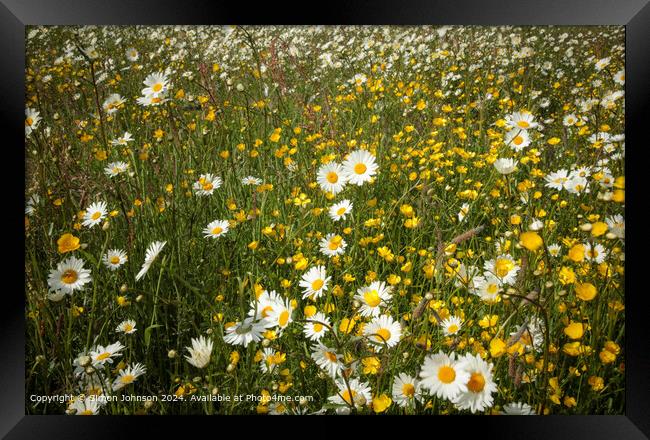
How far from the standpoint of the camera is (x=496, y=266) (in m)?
1.03

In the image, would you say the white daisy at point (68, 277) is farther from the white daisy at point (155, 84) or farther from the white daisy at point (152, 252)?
the white daisy at point (155, 84)

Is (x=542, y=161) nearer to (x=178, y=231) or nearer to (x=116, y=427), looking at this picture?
(x=178, y=231)

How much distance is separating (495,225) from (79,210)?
1035 mm

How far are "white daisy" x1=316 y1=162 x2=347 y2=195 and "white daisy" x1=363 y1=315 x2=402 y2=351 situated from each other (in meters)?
0.37

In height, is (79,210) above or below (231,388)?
above

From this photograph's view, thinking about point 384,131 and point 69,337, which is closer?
point 69,337

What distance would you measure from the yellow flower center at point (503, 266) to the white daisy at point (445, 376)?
0.29m

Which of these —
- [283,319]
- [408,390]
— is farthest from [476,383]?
[283,319]

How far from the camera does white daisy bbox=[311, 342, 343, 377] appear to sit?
895 millimetres

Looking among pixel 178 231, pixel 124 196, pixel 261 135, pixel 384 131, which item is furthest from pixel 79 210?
pixel 384 131

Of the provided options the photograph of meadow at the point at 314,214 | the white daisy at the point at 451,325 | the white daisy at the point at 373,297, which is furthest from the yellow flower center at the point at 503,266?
the white daisy at the point at 373,297

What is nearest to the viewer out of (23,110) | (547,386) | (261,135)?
(547,386)

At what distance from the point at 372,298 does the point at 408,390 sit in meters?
0.21

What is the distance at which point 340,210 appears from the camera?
1161 mm
